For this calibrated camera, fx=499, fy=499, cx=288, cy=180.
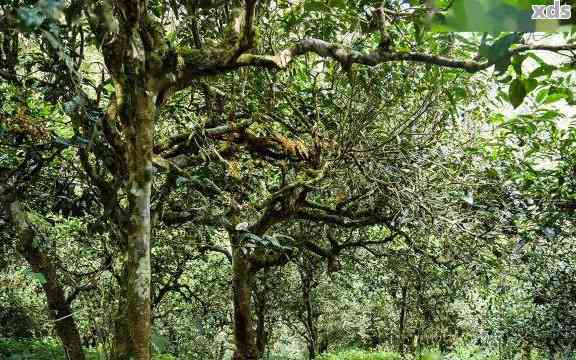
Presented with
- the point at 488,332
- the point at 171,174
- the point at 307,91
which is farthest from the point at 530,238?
the point at 488,332

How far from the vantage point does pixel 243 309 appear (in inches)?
271

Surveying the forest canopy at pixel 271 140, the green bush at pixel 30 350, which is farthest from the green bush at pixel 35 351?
the forest canopy at pixel 271 140

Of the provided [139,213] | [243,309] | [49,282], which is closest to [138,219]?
[139,213]

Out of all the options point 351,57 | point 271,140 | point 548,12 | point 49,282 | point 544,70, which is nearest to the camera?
point 548,12

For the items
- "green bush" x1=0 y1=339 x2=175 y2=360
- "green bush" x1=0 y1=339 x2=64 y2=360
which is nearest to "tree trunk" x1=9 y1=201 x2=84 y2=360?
"green bush" x1=0 y1=339 x2=175 y2=360

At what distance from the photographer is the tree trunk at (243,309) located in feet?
22.4

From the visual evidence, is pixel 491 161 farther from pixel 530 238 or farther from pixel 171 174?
pixel 171 174

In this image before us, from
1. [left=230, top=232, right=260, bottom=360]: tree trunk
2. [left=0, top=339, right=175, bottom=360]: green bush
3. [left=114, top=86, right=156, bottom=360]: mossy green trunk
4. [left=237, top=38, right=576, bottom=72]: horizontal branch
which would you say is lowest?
[left=0, top=339, right=175, bottom=360]: green bush

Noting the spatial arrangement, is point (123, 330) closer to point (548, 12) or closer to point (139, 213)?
point (139, 213)

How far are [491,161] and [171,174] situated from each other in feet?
11.8

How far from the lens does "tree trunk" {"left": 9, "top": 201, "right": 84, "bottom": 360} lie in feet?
14.8

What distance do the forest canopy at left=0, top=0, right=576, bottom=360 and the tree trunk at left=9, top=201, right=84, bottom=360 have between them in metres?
0.02

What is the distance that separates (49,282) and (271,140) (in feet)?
8.28

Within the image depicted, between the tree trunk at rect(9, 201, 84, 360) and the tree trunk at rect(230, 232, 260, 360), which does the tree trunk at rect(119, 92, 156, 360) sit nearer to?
the tree trunk at rect(9, 201, 84, 360)
